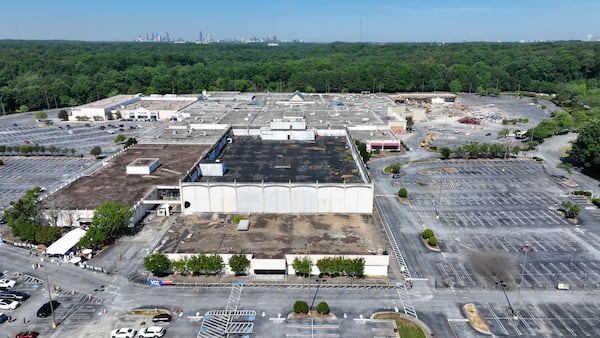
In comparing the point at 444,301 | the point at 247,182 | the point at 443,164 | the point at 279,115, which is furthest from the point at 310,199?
the point at 279,115

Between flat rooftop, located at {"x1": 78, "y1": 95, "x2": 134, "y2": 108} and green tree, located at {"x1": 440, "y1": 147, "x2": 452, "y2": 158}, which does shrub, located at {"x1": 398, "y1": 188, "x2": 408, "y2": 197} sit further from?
flat rooftop, located at {"x1": 78, "y1": 95, "x2": 134, "y2": 108}

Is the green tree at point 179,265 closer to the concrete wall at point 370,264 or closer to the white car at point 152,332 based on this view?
the white car at point 152,332

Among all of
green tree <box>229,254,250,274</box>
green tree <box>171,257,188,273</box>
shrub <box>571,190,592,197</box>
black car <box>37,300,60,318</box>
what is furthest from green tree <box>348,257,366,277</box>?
shrub <box>571,190,592,197</box>

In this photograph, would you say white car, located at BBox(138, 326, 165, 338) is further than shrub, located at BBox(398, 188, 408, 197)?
No

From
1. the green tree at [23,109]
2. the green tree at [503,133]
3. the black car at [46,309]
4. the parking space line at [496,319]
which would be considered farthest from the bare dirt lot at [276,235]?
the green tree at [23,109]

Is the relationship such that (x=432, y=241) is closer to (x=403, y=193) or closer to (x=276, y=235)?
(x=403, y=193)

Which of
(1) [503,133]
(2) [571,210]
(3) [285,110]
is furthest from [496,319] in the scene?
(3) [285,110]

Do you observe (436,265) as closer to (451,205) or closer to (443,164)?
(451,205)
